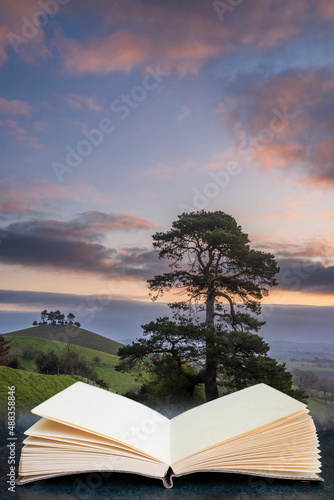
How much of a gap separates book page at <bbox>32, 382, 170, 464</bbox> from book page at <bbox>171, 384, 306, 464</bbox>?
8cm

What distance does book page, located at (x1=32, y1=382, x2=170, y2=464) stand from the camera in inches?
79.0

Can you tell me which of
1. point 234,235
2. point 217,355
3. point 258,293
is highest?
point 234,235

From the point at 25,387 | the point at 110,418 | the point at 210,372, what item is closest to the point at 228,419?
the point at 110,418

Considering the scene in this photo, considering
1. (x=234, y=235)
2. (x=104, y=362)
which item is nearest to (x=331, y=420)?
(x=234, y=235)

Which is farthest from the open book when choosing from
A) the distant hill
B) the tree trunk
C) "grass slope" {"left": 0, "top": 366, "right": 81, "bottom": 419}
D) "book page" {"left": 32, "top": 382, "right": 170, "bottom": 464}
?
the distant hill

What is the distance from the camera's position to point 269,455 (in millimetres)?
2051

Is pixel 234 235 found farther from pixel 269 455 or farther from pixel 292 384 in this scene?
pixel 269 455

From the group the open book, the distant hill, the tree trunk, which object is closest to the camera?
the open book

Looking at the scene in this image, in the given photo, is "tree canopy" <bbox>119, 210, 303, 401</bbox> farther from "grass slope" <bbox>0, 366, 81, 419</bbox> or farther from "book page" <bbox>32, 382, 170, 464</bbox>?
"book page" <bbox>32, 382, 170, 464</bbox>

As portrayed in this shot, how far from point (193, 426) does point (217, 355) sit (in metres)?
8.03

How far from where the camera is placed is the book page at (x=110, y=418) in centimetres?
201

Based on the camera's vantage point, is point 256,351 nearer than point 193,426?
No

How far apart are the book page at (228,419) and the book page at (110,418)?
8 centimetres

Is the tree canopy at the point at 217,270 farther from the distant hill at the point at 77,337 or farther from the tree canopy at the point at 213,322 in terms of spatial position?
the distant hill at the point at 77,337
